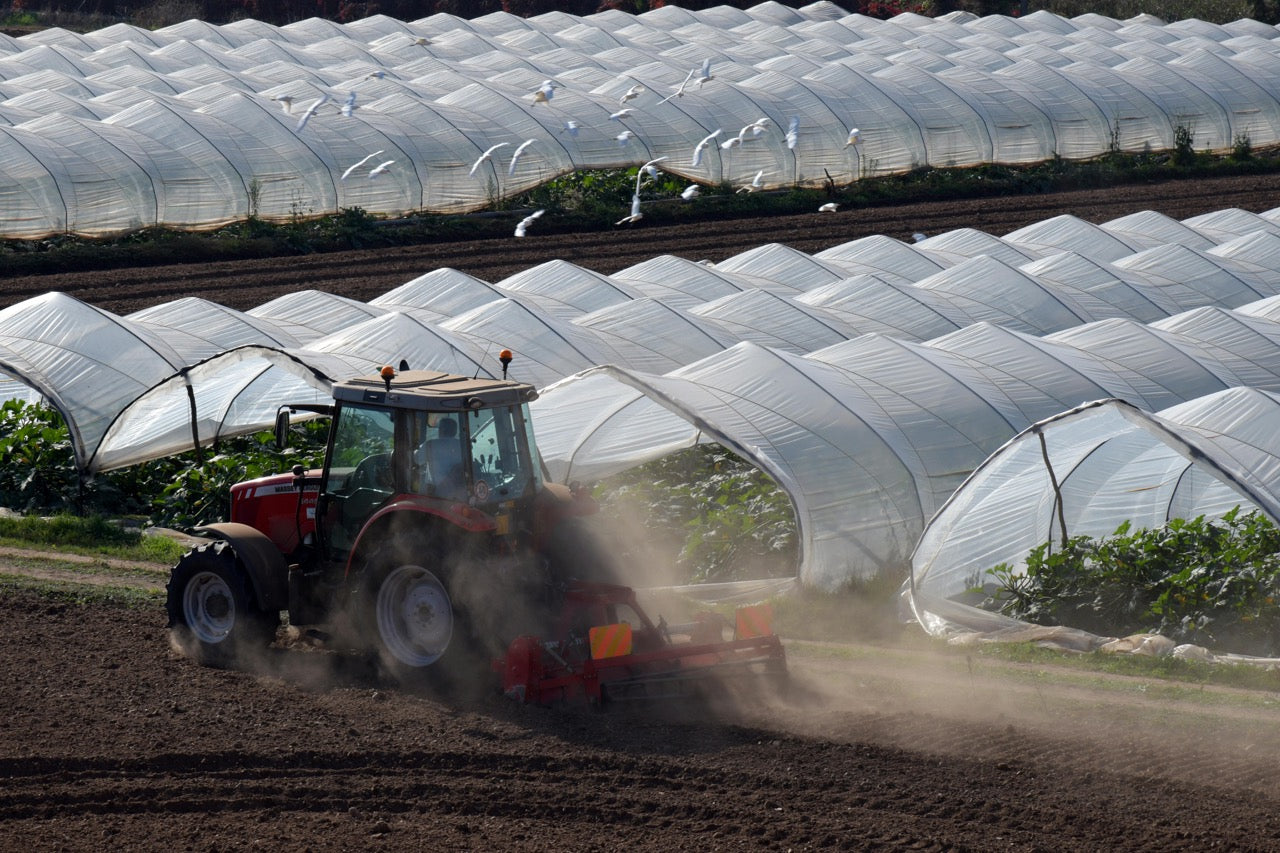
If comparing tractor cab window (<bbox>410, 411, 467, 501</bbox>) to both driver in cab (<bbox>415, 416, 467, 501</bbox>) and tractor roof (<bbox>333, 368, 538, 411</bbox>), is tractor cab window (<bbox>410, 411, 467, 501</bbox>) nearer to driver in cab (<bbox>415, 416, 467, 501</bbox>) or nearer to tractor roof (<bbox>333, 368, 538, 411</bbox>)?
driver in cab (<bbox>415, 416, 467, 501</bbox>)

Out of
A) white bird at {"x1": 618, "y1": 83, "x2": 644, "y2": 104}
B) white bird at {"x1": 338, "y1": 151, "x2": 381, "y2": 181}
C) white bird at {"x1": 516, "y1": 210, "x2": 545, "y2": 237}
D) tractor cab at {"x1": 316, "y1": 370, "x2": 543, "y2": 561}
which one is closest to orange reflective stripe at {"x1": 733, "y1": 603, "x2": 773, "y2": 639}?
tractor cab at {"x1": 316, "y1": 370, "x2": 543, "y2": 561}

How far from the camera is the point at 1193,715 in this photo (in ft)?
33.7

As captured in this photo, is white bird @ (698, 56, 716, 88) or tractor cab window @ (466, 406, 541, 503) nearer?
tractor cab window @ (466, 406, 541, 503)

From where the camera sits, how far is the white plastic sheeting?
13305 mm

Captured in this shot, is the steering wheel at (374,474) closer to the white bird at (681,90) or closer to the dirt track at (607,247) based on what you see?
the dirt track at (607,247)

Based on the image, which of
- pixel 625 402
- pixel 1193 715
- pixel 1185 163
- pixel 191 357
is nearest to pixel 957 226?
pixel 1185 163

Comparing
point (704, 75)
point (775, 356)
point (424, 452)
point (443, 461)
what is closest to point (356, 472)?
point (424, 452)

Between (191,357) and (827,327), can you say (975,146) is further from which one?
(191,357)

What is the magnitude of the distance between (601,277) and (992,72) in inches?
903

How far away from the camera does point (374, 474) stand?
1066cm

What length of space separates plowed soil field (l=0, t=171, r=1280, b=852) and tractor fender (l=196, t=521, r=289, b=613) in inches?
23.1

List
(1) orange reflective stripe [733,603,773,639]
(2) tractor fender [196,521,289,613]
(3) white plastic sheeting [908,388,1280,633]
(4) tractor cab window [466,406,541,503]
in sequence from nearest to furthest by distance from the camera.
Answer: (4) tractor cab window [466,406,541,503], (1) orange reflective stripe [733,603,773,639], (2) tractor fender [196,521,289,613], (3) white plastic sheeting [908,388,1280,633]

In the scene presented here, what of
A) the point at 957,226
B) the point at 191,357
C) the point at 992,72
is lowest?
the point at 191,357

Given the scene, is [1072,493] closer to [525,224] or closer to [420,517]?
[420,517]
